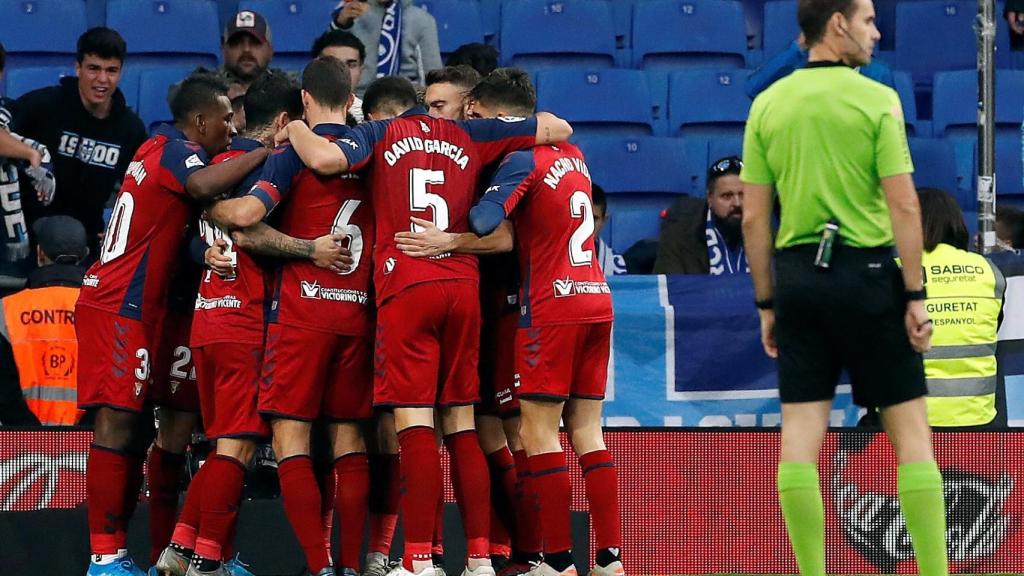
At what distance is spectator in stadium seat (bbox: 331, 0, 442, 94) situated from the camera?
9.40 metres

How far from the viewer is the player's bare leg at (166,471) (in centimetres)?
640

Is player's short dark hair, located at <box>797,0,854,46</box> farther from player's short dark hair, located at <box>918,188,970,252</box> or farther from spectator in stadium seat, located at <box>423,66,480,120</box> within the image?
player's short dark hair, located at <box>918,188,970,252</box>

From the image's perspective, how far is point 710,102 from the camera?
10992mm

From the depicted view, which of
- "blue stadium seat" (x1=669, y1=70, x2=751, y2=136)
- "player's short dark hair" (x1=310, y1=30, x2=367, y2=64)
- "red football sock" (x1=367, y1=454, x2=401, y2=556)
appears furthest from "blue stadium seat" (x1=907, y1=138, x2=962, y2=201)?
"red football sock" (x1=367, y1=454, x2=401, y2=556)

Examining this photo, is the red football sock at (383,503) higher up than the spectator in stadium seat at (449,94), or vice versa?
the spectator in stadium seat at (449,94)

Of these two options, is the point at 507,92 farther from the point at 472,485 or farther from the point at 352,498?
the point at 352,498

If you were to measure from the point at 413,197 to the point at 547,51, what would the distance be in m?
5.62

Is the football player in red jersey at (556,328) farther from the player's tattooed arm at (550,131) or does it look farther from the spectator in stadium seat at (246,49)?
the spectator in stadium seat at (246,49)

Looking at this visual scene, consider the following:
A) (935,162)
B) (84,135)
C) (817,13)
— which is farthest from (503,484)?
(935,162)

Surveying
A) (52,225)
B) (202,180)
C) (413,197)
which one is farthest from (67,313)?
(413,197)

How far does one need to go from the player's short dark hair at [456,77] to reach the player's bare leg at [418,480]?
4.66ft

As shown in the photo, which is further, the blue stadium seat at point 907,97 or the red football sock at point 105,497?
the blue stadium seat at point 907,97

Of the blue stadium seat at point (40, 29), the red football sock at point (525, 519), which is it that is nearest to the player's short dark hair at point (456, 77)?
the red football sock at point (525, 519)

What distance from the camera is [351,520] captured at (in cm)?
601
